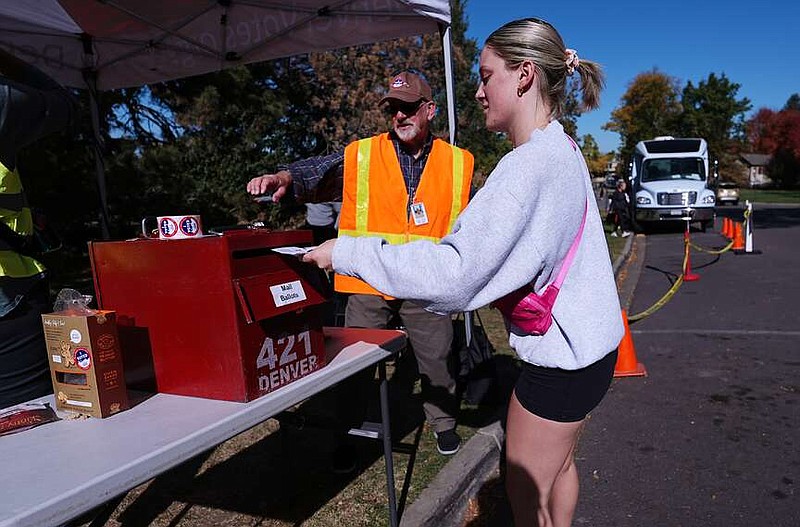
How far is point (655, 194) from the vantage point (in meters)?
18.4

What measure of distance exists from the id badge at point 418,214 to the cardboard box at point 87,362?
1760mm

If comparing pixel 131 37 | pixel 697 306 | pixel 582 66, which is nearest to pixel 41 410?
pixel 582 66

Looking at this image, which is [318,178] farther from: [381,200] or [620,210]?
[620,210]

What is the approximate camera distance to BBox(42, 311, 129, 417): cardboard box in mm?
1655

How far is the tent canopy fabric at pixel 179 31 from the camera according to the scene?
427cm

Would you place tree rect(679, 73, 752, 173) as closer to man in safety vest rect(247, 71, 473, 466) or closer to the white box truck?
the white box truck

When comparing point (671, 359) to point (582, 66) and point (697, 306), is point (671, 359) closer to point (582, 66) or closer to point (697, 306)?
point (697, 306)

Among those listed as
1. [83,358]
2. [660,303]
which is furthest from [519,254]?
[660,303]

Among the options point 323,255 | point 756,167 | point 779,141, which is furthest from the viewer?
point 756,167

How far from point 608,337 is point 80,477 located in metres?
1.36

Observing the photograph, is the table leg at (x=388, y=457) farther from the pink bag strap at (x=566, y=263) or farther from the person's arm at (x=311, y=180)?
the pink bag strap at (x=566, y=263)

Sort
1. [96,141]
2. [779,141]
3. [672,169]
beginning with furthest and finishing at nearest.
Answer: [779,141]
[672,169]
[96,141]

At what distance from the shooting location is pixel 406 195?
321cm

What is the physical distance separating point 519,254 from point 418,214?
5.70 ft
